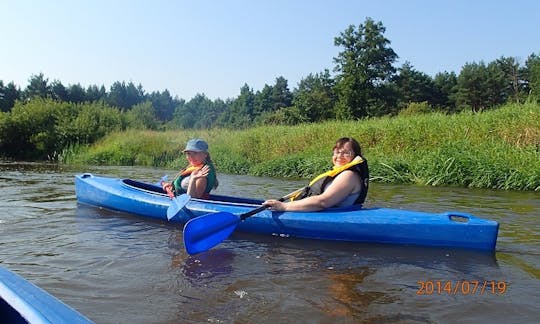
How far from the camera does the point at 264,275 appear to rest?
137 inches

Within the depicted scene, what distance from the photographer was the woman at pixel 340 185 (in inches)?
173

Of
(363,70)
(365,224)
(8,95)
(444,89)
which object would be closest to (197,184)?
(365,224)

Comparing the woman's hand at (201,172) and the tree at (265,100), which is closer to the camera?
the woman's hand at (201,172)

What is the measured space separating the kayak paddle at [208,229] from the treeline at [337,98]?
16168 millimetres

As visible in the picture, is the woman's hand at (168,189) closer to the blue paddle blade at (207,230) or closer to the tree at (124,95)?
the blue paddle blade at (207,230)

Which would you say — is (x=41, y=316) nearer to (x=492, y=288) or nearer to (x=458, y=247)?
(x=492, y=288)

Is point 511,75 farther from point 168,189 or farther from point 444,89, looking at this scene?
point 168,189

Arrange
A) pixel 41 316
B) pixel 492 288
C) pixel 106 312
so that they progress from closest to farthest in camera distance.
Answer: pixel 41 316
pixel 106 312
pixel 492 288

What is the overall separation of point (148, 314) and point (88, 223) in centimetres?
305

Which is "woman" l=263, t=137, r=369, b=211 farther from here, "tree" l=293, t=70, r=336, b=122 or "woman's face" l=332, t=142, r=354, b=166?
"tree" l=293, t=70, r=336, b=122

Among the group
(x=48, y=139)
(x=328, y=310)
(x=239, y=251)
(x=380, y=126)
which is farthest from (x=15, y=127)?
(x=328, y=310)

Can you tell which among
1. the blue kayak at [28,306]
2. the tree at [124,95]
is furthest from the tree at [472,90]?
the tree at [124,95]

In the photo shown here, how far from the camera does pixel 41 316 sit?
4.89ft

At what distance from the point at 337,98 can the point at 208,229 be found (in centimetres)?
3890
